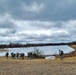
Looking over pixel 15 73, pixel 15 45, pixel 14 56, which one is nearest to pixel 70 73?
pixel 15 73

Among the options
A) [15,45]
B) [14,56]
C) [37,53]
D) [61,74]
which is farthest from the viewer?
[15,45]

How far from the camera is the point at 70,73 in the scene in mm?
22719

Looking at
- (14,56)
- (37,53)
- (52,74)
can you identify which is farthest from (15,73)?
(37,53)

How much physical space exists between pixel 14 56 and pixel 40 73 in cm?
2941

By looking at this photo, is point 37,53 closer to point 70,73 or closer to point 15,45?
point 70,73

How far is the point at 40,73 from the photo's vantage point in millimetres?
22844

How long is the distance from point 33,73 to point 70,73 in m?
2.82

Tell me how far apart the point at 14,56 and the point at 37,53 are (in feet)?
20.4

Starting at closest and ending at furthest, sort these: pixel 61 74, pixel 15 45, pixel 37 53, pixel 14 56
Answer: pixel 61 74, pixel 14 56, pixel 37 53, pixel 15 45

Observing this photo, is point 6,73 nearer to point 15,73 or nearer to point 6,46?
point 15,73

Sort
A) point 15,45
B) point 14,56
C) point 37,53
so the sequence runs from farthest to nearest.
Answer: point 15,45, point 37,53, point 14,56

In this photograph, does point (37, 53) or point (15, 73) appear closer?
point (15, 73)

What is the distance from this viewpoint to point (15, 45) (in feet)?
583

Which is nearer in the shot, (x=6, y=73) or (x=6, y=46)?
(x=6, y=73)
